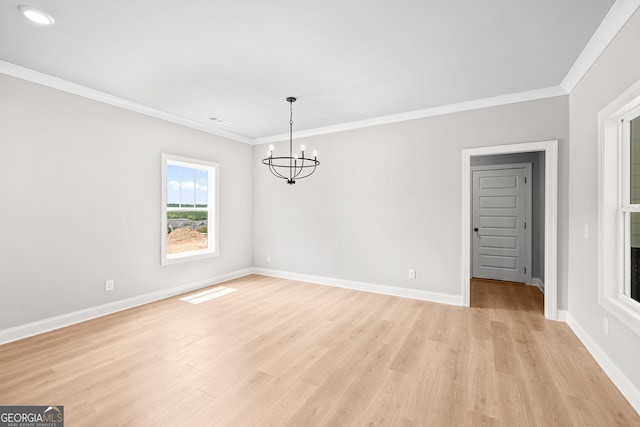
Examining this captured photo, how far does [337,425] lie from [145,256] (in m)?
3.50

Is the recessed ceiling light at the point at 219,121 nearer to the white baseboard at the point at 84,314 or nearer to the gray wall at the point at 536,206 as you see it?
the white baseboard at the point at 84,314

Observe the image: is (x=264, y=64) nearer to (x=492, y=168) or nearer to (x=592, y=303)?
(x=592, y=303)

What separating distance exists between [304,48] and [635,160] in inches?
112

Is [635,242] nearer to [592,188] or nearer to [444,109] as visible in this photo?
[592,188]

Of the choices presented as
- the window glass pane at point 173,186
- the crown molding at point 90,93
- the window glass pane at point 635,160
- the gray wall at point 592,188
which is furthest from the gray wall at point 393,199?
the crown molding at point 90,93

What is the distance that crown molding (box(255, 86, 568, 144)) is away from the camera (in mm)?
3465

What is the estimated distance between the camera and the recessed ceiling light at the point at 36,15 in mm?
2067

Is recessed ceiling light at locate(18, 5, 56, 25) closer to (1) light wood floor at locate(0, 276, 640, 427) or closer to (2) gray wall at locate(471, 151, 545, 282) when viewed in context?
(1) light wood floor at locate(0, 276, 640, 427)

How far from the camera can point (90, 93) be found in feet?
11.2

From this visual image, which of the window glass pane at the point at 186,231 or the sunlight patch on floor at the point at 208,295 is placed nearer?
the sunlight patch on floor at the point at 208,295

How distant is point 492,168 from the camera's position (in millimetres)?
5527
